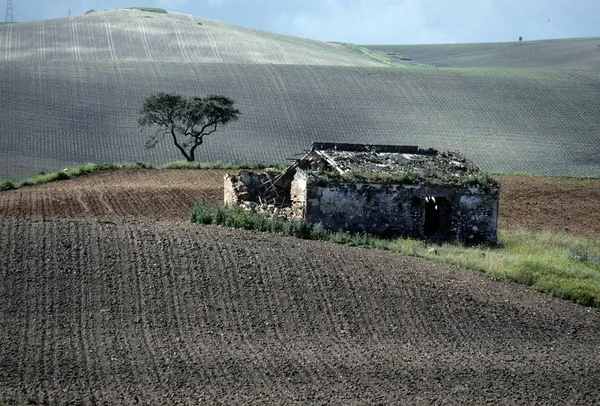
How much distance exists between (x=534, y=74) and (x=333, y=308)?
196ft

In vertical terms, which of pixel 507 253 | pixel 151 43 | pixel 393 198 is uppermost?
pixel 151 43

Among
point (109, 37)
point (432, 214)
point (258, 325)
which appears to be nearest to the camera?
point (258, 325)

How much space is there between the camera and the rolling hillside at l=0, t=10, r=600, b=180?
51.0 m

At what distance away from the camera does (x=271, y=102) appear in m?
60.8

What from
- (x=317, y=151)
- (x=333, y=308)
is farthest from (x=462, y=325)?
(x=317, y=151)

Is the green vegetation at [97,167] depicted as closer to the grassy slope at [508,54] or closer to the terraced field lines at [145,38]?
the terraced field lines at [145,38]

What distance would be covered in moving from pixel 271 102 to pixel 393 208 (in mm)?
33977

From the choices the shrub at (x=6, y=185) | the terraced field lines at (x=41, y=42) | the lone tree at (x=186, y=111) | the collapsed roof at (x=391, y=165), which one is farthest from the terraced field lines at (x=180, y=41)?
→ the collapsed roof at (x=391, y=165)

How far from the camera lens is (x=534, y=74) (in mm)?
74250

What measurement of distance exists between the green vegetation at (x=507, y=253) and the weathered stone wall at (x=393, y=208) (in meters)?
0.78

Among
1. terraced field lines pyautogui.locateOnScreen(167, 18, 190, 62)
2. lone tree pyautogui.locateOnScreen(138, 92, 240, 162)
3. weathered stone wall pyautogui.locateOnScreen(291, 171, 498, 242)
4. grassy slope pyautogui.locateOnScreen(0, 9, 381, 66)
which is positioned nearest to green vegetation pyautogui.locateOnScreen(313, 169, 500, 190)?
weathered stone wall pyautogui.locateOnScreen(291, 171, 498, 242)

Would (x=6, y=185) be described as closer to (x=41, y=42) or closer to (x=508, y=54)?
(x=41, y=42)

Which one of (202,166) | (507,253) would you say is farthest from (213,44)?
(507,253)

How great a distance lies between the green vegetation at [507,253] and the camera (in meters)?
21.2
